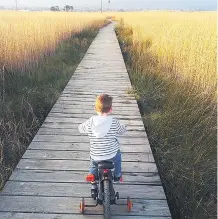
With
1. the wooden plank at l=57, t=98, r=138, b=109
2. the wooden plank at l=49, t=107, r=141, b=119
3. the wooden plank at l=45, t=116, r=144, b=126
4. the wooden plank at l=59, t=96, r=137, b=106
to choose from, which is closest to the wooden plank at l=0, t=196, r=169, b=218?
the wooden plank at l=45, t=116, r=144, b=126

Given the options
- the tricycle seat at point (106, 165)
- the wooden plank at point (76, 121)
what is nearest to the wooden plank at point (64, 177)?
the tricycle seat at point (106, 165)

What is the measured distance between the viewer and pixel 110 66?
917 centimetres

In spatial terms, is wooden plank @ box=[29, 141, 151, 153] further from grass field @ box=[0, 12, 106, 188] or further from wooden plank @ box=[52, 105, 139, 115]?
wooden plank @ box=[52, 105, 139, 115]

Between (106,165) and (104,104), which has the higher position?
(104,104)

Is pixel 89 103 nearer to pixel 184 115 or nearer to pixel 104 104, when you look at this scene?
pixel 184 115

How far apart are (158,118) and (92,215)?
2175 millimetres

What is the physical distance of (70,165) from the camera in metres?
3.47

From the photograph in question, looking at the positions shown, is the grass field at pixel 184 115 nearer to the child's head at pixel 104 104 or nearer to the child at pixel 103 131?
the child at pixel 103 131

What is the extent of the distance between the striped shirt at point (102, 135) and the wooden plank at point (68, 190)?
0.50 meters

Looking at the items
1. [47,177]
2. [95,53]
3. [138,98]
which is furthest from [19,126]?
[95,53]

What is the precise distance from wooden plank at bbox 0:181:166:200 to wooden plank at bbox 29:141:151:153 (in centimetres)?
77

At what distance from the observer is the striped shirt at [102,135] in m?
2.64

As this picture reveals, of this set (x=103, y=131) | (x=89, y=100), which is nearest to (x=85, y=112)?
(x=89, y=100)

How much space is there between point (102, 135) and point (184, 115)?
6.76 ft
